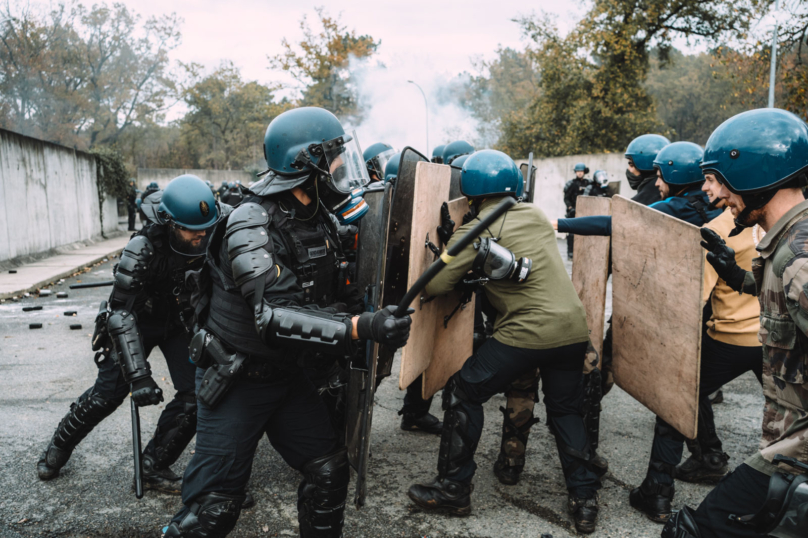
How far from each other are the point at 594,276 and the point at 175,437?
2729 mm

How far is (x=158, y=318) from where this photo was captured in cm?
342

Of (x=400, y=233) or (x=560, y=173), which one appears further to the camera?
(x=560, y=173)

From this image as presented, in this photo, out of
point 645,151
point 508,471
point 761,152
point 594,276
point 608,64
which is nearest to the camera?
point 761,152

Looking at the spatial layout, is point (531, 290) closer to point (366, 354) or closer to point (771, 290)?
point (366, 354)

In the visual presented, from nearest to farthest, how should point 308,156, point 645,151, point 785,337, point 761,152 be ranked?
1. point 785,337
2. point 761,152
3. point 308,156
4. point 645,151

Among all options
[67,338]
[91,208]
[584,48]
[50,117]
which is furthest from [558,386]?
[50,117]

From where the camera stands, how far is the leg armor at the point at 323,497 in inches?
94.3

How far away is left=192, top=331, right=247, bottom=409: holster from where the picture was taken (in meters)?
2.23

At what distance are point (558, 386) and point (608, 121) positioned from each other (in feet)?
70.0

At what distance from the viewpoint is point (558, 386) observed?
3.05m

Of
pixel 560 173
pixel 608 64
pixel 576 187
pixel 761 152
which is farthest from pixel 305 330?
pixel 608 64

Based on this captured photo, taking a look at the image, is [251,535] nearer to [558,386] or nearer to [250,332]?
[250,332]

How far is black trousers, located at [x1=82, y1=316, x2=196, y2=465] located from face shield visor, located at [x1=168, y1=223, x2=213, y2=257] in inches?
19.1

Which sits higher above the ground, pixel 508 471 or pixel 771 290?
pixel 771 290
